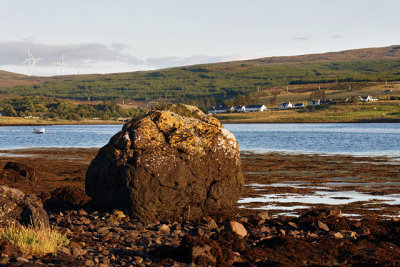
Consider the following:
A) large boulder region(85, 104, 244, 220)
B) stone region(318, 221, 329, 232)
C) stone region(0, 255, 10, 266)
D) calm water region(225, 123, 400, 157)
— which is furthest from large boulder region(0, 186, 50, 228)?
calm water region(225, 123, 400, 157)

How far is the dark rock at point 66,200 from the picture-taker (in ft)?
56.1

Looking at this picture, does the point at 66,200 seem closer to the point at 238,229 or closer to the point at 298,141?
the point at 238,229

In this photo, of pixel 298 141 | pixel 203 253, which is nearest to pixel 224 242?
pixel 203 253

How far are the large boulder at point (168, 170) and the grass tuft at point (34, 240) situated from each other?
379 centimetres

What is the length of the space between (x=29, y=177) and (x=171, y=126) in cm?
1087

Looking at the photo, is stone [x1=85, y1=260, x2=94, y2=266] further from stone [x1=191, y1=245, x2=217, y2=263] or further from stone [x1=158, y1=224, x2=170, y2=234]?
stone [x1=158, y1=224, x2=170, y2=234]

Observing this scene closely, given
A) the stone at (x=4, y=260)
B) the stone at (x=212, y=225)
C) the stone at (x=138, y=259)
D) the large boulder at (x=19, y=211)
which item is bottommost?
the stone at (x=212, y=225)

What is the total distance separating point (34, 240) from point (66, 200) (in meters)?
7.10

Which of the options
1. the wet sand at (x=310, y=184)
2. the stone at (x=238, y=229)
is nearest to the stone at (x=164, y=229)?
the stone at (x=238, y=229)

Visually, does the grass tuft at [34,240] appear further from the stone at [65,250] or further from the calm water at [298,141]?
the calm water at [298,141]

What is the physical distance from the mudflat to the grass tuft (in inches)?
12.0

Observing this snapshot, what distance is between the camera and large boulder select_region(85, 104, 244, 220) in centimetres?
1523

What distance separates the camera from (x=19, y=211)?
12.8 metres

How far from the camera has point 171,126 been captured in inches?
648
